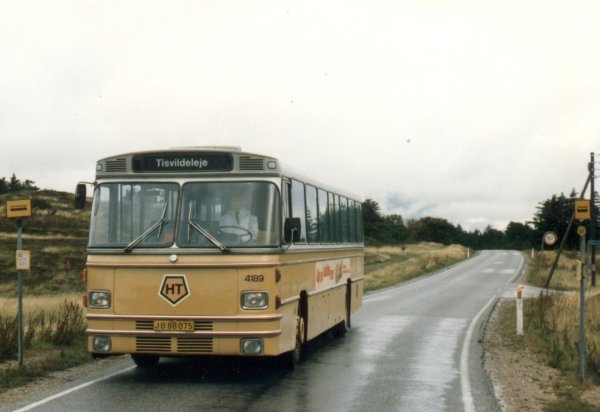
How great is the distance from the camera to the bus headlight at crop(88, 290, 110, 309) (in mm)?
11438

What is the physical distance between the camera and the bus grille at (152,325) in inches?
440

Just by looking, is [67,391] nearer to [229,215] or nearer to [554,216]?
[229,215]

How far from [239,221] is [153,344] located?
1.92m

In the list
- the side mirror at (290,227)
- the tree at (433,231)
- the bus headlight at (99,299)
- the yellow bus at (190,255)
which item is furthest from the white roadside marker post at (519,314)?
the tree at (433,231)

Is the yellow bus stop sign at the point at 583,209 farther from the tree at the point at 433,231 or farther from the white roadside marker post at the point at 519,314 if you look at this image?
the tree at the point at 433,231

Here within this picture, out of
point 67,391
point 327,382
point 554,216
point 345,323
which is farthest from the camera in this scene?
point 554,216

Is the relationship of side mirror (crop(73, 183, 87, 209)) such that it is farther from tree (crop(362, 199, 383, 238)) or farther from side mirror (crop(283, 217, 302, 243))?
tree (crop(362, 199, 383, 238))

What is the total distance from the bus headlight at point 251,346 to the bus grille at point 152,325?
465 millimetres

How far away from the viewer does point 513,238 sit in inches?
7008

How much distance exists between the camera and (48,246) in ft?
189

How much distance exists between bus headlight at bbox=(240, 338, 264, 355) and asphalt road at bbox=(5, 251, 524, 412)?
46 centimetres

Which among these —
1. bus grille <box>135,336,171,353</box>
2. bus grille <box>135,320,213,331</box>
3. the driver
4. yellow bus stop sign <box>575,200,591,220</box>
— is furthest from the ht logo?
yellow bus stop sign <box>575,200,591,220</box>

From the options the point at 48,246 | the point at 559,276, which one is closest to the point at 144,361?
the point at 559,276

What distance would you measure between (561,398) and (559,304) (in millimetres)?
13742
